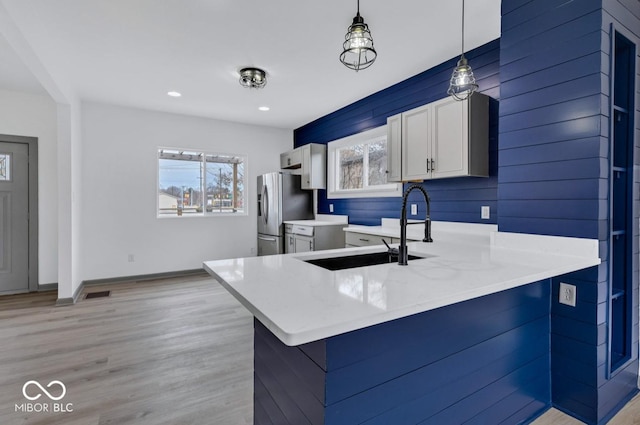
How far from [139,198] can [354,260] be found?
432 cm

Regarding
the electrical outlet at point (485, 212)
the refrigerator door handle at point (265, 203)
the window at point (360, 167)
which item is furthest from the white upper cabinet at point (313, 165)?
the electrical outlet at point (485, 212)

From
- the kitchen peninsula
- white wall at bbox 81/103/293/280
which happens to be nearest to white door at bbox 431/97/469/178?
the kitchen peninsula

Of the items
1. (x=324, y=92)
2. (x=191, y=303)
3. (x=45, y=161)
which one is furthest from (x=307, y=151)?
(x=45, y=161)

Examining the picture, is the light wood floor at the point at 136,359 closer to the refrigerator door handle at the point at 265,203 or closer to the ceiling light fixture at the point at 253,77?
the refrigerator door handle at the point at 265,203

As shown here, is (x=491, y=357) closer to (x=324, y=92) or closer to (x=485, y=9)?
(x=485, y=9)

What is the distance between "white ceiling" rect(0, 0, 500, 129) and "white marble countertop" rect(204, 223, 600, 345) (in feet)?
6.08

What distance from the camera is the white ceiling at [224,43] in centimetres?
237

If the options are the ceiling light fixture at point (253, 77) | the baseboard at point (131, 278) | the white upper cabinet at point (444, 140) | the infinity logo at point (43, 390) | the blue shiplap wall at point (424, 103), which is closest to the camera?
the infinity logo at point (43, 390)

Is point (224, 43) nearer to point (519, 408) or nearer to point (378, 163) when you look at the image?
point (378, 163)

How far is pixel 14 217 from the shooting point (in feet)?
13.9

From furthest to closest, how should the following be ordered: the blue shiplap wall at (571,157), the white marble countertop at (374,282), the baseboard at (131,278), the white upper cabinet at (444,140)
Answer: the baseboard at (131,278) → the white upper cabinet at (444,140) → the blue shiplap wall at (571,157) → the white marble countertop at (374,282)

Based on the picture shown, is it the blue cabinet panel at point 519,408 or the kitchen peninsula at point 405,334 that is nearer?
the kitchen peninsula at point 405,334

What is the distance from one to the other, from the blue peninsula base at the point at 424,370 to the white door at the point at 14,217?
4674 mm

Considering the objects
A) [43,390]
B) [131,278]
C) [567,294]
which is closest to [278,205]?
[131,278]
